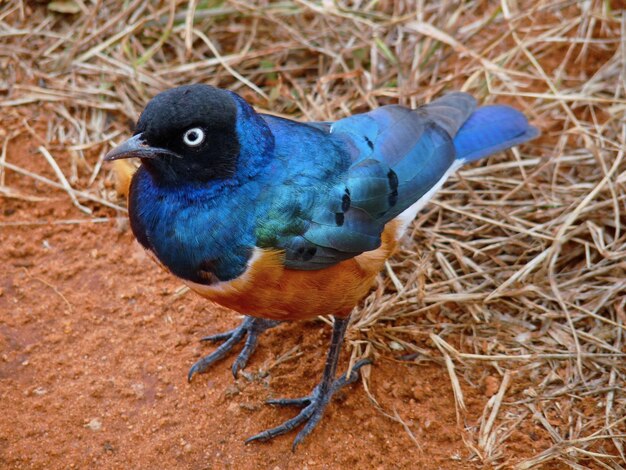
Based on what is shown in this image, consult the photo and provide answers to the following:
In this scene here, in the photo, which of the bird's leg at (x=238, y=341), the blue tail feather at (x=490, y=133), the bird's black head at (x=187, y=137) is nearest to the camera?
the bird's black head at (x=187, y=137)

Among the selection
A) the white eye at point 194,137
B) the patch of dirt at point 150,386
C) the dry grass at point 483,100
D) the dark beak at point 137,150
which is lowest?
the patch of dirt at point 150,386

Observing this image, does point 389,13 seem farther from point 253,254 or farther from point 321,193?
point 253,254

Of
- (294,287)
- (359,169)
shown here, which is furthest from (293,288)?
(359,169)

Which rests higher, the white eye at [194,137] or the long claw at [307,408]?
the white eye at [194,137]

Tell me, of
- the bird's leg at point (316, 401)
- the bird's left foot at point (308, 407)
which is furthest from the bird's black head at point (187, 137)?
the bird's left foot at point (308, 407)

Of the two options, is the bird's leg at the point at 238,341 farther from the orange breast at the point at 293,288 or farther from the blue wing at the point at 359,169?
the blue wing at the point at 359,169

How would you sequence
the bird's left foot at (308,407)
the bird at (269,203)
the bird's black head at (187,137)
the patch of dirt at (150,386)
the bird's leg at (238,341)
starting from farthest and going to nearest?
the bird's leg at (238,341), the bird's left foot at (308,407), the patch of dirt at (150,386), the bird at (269,203), the bird's black head at (187,137)

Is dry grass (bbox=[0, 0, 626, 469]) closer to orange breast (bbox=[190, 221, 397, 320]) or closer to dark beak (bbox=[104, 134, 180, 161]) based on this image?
orange breast (bbox=[190, 221, 397, 320])
